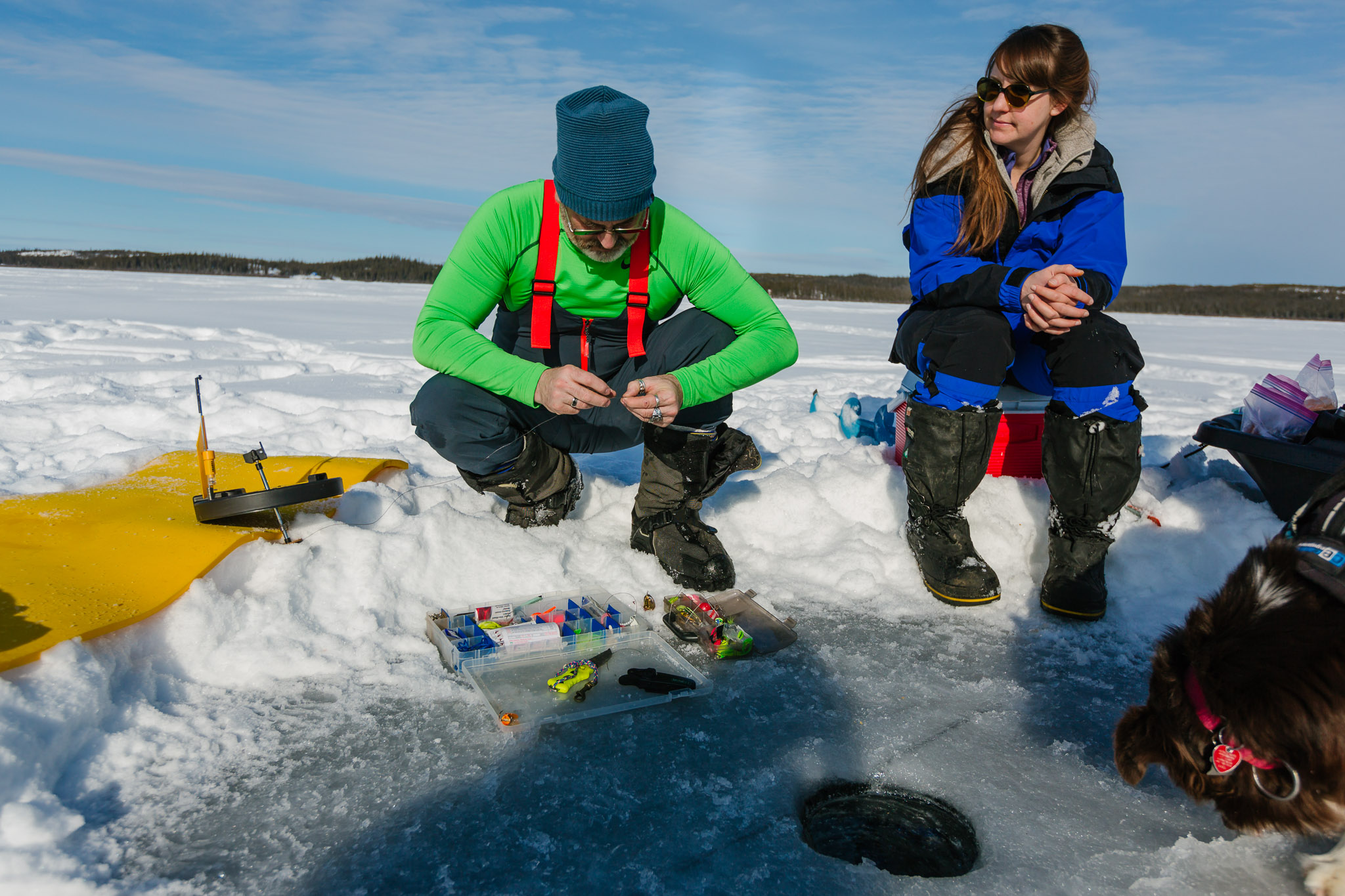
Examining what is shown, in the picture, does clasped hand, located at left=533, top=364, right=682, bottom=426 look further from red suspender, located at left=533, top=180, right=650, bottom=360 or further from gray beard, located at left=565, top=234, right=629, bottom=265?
gray beard, located at left=565, top=234, right=629, bottom=265

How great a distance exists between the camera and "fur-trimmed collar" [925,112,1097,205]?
92.8 inches

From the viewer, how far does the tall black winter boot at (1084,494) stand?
231 centimetres

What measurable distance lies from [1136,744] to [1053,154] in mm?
1800

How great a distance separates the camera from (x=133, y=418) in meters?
4.26

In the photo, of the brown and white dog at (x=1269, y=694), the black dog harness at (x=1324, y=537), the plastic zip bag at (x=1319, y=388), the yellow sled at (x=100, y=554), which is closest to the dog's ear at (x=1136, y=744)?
the brown and white dog at (x=1269, y=694)

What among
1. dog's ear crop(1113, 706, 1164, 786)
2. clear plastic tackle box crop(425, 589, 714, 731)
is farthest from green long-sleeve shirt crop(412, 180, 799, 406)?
dog's ear crop(1113, 706, 1164, 786)

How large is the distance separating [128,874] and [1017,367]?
2.67m

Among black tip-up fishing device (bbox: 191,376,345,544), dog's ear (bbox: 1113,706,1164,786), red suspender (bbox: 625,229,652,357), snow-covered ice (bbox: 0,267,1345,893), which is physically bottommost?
snow-covered ice (bbox: 0,267,1345,893)

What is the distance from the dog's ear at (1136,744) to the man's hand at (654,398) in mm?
1379

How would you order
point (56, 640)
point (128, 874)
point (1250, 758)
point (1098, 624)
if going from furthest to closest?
point (1098, 624) < point (56, 640) < point (128, 874) < point (1250, 758)

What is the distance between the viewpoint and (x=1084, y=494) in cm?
237

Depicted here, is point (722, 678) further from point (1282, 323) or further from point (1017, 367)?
point (1282, 323)

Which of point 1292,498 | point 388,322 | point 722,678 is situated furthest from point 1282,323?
point 722,678

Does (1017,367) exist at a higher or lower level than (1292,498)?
higher
